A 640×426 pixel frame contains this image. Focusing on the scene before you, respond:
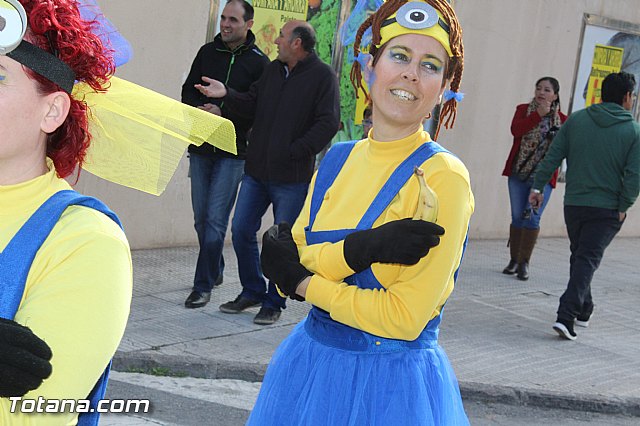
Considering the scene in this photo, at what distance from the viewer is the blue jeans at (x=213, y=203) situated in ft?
25.3

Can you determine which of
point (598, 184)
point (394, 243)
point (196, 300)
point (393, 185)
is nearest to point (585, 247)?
point (598, 184)

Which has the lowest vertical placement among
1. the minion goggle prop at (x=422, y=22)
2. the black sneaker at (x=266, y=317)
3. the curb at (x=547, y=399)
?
the curb at (x=547, y=399)

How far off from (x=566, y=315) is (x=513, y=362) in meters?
1.05

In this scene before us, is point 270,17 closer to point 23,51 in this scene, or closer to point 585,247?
point 585,247

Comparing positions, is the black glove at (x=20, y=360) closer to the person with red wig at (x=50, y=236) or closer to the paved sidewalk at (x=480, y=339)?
the person with red wig at (x=50, y=236)

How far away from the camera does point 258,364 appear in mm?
6441

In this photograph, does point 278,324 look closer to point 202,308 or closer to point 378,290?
point 202,308

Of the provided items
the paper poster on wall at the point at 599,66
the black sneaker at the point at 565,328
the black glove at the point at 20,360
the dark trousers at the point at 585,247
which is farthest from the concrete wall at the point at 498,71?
the black glove at the point at 20,360

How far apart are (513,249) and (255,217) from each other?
4.13 meters

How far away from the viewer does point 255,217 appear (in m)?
7.63

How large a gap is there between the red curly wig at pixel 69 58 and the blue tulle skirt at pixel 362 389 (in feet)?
3.62

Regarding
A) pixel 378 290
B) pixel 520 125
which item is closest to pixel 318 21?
pixel 520 125

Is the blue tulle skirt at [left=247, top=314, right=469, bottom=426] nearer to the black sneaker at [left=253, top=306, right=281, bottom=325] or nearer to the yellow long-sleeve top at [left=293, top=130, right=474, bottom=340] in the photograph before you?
the yellow long-sleeve top at [left=293, top=130, right=474, bottom=340]

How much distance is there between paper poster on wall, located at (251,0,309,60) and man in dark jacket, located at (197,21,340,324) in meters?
2.60
